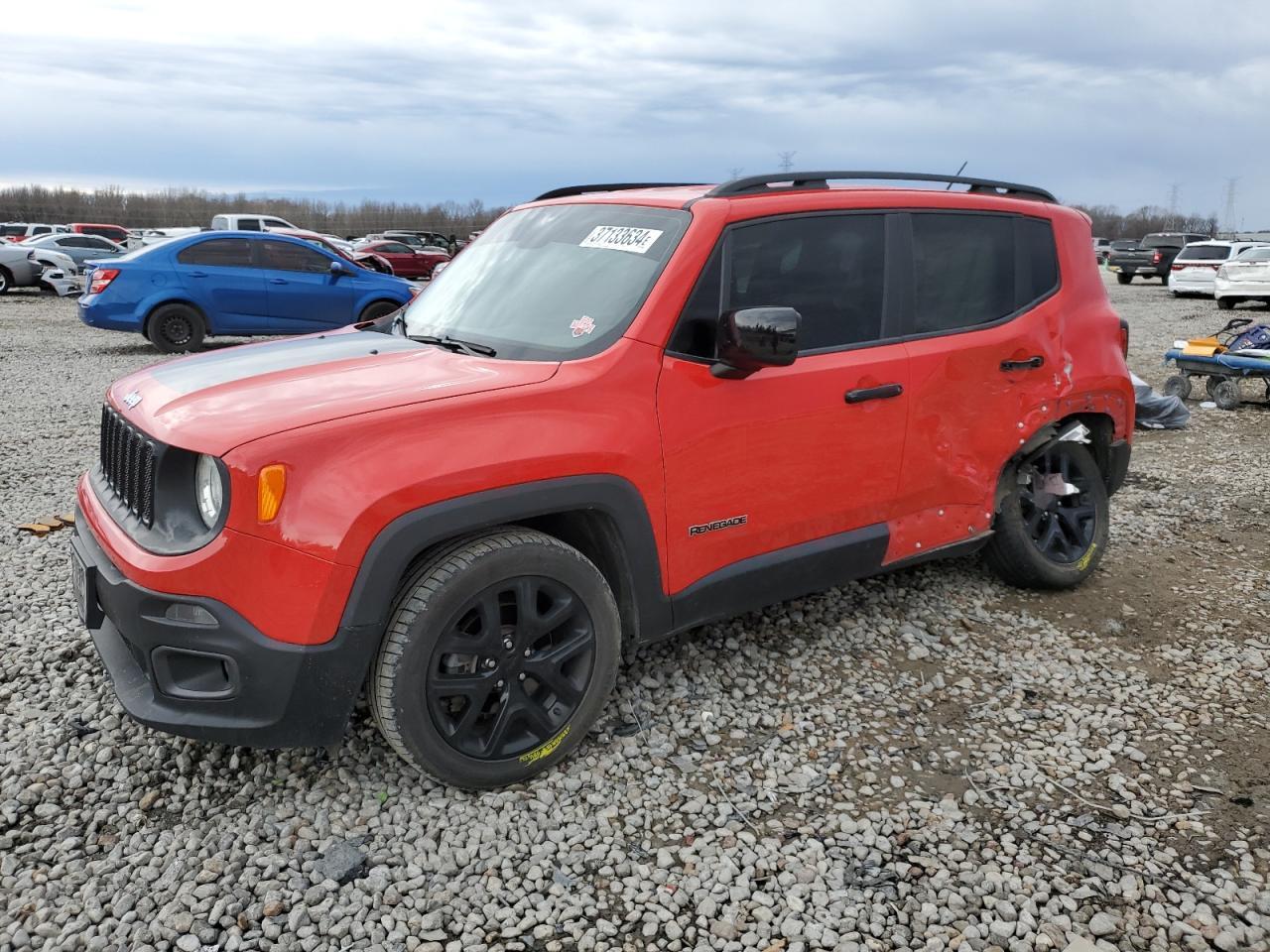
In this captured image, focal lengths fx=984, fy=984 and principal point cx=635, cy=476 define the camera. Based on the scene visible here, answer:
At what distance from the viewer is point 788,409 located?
3510mm

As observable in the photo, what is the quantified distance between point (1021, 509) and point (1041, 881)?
222 centimetres

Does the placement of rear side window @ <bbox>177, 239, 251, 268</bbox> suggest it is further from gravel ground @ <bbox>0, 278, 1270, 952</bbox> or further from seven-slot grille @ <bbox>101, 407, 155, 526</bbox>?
seven-slot grille @ <bbox>101, 407, 155, 526</bbox>

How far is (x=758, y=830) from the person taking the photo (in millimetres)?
3014

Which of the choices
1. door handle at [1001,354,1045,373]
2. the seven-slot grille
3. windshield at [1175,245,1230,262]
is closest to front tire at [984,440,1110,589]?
door handle at [1001,354,1045,373]

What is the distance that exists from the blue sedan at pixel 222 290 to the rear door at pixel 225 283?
0.04ft

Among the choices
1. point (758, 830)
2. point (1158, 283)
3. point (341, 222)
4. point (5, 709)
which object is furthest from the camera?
point (341, 222)

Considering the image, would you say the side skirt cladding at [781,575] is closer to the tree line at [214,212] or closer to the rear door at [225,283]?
the rear door at [225,283]

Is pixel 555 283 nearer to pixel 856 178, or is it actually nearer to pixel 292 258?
pixel 856 178

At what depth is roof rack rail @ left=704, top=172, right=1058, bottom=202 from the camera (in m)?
3.63

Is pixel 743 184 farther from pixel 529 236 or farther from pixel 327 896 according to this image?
pixel 327 896

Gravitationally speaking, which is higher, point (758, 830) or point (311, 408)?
point (311, 408)

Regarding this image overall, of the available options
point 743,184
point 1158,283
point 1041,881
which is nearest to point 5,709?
point 743,184

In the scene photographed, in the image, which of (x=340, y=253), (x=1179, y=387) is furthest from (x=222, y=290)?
(x=1179, y=387)

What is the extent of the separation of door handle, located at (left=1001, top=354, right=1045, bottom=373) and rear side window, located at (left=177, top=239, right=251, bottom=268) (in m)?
11.3
